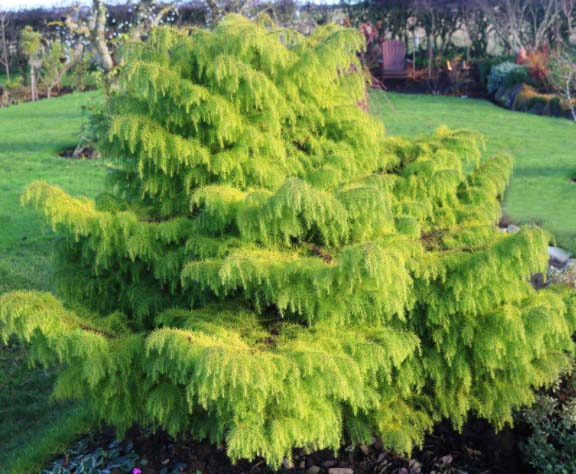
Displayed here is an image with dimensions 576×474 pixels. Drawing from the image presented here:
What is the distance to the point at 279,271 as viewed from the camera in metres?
3.04

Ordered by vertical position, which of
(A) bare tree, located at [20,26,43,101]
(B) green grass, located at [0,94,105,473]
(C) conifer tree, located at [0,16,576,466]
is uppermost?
(A) bare tree, located at [20,26,43,101]

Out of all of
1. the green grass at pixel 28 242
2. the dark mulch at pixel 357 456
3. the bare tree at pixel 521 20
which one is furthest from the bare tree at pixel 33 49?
the dark mulch at pixel 357 456

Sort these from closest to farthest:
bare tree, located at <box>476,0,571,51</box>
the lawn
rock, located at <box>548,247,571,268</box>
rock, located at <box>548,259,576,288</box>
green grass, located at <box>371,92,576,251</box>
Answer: the lawn
rock, located at <box>548,259,576,288</box>
rock, located at <box>548,247,571,268</box>
green grass, located at <box>371,92,576,251</box>
bare tree, located at <box>476,0,571,51</box>

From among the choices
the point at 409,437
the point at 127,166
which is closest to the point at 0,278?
the point at 127,166

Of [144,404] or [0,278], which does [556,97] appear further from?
[144,404]

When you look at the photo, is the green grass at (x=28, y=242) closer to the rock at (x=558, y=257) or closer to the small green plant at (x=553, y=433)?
the small green plant at (x=553, y=433)

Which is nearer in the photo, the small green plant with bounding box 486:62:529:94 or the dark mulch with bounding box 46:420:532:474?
the dark mulch with bounding box 46:420:532:474

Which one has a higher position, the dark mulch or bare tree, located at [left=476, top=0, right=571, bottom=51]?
bare tree, located at [left=476, top=0, right=571, bottom=51]

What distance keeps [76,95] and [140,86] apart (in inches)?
711

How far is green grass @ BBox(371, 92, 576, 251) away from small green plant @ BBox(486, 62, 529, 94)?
0.86m

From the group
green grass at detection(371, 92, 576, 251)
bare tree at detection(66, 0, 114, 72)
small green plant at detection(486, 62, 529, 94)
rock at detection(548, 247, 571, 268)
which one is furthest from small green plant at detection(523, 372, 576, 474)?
small green plant at detection(486, 62, 529, 94)

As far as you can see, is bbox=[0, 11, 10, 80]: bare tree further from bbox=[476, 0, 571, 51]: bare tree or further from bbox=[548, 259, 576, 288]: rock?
bbox=[548, 259, 576, 288]: rock

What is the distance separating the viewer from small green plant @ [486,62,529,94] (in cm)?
1769

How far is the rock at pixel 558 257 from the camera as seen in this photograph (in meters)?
6.22
